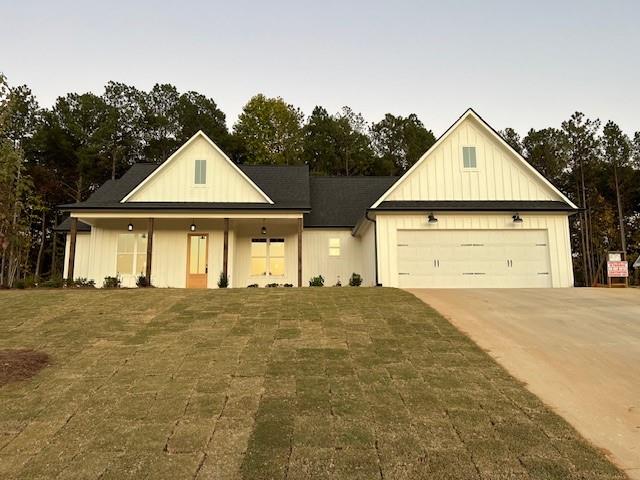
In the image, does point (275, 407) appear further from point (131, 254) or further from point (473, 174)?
point (131, 254)

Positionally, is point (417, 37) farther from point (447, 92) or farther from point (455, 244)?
point (455, 244)

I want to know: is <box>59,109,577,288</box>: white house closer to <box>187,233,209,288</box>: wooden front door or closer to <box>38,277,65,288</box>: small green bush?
<box>187,233,209,288</box>: wooden front door

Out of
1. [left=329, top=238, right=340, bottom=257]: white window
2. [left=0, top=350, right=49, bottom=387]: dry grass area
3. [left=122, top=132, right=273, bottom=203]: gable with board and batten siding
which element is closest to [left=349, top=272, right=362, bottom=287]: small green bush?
[left=329, top=238, right=340, bottom=257]: white window

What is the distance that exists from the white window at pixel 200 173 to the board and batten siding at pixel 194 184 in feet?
0.30

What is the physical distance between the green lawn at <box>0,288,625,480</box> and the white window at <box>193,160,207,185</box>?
9499 millimetres

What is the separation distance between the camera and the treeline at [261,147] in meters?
32.4

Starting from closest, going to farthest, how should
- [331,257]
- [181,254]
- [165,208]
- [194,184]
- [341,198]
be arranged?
[165,208]
[194,184]
[181,254]
[331,257]
[341,198]

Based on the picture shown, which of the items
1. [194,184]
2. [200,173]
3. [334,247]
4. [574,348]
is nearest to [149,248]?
[194,184]

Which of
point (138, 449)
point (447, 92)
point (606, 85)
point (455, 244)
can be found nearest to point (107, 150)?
point (447, 92)

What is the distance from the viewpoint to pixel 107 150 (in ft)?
126

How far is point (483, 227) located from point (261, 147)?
3029 centimetres

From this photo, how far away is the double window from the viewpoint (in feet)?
51.6

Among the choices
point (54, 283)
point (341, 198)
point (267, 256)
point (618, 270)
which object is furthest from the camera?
point (341, 198)

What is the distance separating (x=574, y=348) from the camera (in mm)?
6785
